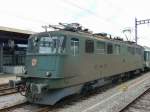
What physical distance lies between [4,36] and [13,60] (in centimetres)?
566

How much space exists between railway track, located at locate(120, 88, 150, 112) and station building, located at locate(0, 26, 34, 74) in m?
13.2

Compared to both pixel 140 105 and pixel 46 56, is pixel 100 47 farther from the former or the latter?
pixel 46 56

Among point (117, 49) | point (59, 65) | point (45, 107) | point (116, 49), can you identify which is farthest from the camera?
point (117, 49)

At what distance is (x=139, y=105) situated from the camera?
10914 millimetres

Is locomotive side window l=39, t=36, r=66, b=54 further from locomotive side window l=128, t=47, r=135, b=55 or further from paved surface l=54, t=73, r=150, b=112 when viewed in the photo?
locomotive side window l=128, t=47, r=135, b=55

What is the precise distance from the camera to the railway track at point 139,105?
10.1 meters

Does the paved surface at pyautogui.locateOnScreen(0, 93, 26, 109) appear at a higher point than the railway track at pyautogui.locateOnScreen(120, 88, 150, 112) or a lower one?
higher

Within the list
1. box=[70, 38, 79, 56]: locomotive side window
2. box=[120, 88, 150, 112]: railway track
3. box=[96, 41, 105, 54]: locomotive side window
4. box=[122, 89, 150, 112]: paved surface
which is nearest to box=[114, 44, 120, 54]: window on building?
box=[96, 41, 105, 54]: locomotive side window

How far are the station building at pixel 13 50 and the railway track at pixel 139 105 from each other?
43.3 ft

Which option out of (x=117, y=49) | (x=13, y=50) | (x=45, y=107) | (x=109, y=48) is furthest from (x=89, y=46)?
(x=13, y=50)

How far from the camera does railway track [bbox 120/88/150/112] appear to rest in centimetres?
1006

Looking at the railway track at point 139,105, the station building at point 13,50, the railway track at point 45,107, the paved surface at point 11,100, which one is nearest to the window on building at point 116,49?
the railway track at point 139,105

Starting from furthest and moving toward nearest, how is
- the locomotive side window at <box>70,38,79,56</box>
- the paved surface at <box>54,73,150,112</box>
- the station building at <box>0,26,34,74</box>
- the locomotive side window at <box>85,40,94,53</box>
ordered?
the station building at <box>0,26,34,74</box> → the locomotive side window at <box>85,40,94,53</box> → the locomotive side window at <box>70,38,79,56</box> → the paved surface at <box>54,73,150,112</box>

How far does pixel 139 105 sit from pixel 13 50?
19.1 meters
